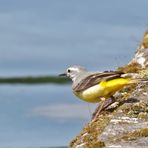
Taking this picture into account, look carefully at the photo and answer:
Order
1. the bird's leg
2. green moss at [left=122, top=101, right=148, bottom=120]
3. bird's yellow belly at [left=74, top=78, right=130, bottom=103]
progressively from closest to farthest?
green moss at [left=122, top=101, right=148, bottom=120], the bird's leg, bird's yellow belly at [left=74, top=78, right=130, bottom=103]

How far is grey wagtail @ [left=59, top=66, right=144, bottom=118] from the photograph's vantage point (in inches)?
455

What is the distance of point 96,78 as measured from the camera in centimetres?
1179

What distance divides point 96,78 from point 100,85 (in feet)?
0.36

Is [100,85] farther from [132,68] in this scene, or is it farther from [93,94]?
[132,68]

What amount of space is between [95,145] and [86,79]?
3823 millimetres

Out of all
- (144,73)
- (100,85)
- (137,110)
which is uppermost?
(144,73)

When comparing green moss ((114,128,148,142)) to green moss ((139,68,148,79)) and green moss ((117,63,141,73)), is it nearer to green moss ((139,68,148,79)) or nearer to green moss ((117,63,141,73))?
green moss ((139,68,148,79))

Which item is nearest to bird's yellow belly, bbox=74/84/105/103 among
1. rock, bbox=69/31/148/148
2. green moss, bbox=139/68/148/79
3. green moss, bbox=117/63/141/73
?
rock, bbox=69/31/148/148

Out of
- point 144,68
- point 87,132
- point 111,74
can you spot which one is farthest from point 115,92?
point 87,132

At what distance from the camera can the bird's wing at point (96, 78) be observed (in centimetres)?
1169

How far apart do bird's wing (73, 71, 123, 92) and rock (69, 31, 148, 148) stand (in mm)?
287

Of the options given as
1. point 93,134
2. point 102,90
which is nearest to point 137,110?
point 93,134

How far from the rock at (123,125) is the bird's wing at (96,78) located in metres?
0.29

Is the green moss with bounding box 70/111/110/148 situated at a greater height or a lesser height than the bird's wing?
lesser
